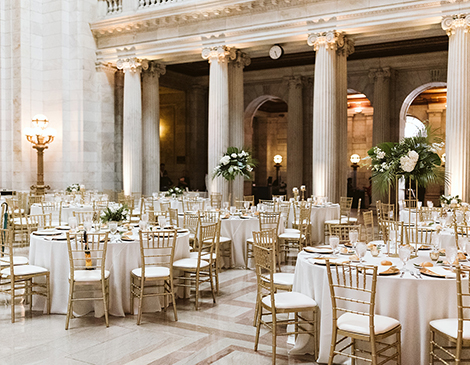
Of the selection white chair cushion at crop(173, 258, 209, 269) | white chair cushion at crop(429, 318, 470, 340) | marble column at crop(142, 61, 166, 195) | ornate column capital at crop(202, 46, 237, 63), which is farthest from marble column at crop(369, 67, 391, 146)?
white chair cushion at crop(429, 318, 470, 340)

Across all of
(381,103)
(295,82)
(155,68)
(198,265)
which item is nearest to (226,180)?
(155,68)

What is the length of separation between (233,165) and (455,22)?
22.9ft

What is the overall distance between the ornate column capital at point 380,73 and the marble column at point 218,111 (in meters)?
6.95

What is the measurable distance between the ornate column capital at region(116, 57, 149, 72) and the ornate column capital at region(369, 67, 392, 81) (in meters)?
9.01

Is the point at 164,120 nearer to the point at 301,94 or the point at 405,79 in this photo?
the point at 301,94

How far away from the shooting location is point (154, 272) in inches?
229

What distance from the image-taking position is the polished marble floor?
181 inches

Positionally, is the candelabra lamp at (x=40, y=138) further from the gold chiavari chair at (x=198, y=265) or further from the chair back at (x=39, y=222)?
the gold chiavari chair at (x=198, y=265)

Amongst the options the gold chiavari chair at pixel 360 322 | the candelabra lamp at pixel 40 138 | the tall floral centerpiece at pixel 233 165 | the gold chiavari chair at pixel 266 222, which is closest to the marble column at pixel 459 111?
the gold chiavari chair at pixel 266 222

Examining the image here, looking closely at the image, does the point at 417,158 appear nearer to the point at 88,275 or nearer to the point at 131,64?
the point at 88,275

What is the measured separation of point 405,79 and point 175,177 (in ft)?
38.1

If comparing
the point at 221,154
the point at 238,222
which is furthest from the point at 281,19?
the point at 238,222

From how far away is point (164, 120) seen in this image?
76.6 feet

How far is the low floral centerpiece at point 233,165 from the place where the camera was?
14.2 meters
